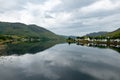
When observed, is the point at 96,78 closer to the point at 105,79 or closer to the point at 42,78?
the point at 105,79

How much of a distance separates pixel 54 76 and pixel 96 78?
13.6 metres

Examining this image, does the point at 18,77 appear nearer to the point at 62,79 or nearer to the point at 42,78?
the point at 42,78

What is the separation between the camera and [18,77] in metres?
60.6

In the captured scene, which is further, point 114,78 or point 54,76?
point 54,76

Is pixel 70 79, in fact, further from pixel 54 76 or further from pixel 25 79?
pixel 25 79

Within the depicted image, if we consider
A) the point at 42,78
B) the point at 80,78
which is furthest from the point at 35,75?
the point at 80,78

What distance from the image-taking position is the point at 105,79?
54938 mm

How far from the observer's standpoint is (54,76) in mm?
61000

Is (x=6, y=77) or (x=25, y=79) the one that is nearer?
(x=25, y=79)

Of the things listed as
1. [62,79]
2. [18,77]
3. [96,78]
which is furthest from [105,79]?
[18,77]

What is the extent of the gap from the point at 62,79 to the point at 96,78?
34.2ft

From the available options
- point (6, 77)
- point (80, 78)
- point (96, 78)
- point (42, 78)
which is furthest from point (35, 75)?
point (96, 78)

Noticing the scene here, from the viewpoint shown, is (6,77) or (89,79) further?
(6,77)

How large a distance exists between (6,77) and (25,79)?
801cm
